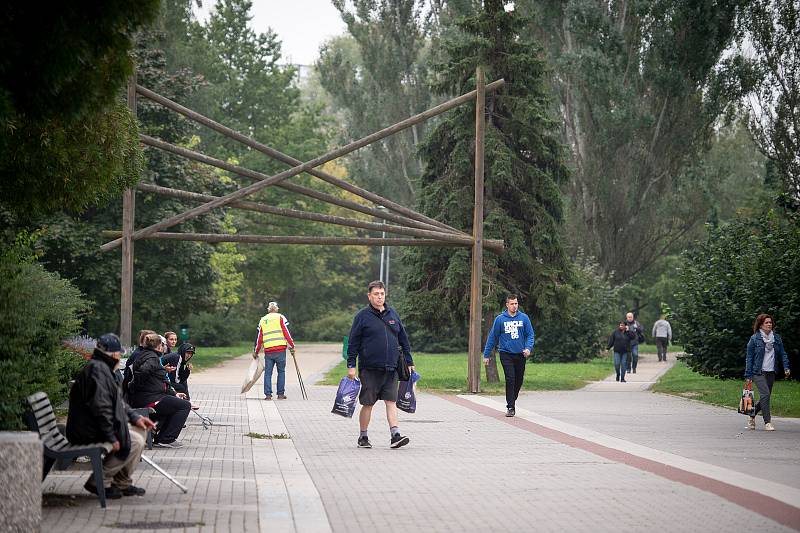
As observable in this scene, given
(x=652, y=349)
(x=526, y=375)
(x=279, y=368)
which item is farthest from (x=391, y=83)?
(x=279, y=368)

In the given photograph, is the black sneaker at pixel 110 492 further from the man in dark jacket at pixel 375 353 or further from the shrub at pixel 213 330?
the shrub at pixel 213 330

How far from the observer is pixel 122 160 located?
40.7 feet

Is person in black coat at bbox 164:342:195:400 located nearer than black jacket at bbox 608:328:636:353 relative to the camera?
Yes

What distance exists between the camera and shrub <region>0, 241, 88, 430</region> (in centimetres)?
1162

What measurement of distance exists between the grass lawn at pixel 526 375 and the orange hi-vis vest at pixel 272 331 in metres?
4.64

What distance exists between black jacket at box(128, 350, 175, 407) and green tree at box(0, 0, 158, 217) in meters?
2.03

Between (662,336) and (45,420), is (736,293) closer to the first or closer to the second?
(45,420)

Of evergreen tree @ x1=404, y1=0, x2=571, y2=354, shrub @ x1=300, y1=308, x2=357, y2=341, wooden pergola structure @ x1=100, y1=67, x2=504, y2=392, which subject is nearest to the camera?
wooden pergola structure @ x1=100, y1=67, x2=504, y2=392

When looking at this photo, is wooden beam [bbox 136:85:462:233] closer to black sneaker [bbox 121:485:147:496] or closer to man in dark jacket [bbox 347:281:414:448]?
man in dark jacket [bbox 347:281:414:448]

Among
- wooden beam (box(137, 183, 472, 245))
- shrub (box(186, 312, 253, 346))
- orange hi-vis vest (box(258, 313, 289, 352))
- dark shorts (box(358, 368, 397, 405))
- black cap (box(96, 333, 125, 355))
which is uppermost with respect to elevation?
wooden beam (box(137, 183, 472, 245))

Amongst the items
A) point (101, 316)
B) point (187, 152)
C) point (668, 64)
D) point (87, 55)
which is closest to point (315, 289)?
point (668, 64)

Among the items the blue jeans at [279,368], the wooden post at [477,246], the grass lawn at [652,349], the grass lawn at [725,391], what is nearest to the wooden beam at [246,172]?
the wooden post at [477,246]

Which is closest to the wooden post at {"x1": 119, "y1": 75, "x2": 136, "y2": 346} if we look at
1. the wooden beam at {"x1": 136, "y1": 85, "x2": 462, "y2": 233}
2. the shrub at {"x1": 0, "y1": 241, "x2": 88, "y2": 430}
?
the wooden beam at {"x1": 136, "y1": 85, "x2": 462, "y2": 233}

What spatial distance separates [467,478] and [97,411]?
348cm
